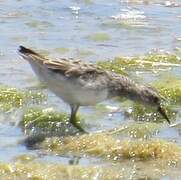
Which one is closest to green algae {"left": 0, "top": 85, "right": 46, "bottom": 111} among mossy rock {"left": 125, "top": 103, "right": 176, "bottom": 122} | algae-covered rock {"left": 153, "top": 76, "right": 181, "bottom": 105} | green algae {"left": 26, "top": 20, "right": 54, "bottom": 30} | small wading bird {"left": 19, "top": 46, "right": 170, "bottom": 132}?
small wading bird {"left": 19, "top": 46, "right": 170, "bottom": 132}

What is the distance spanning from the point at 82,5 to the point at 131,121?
623 cm

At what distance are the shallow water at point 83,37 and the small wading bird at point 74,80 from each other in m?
0.27

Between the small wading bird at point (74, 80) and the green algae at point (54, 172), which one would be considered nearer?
the green algae at point (54, 172)

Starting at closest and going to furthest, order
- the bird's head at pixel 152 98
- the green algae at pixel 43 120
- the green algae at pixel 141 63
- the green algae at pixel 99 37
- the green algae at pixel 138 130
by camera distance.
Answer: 1. the green algae at pixel 138 130
2. the green algae at pixel 43 120
3. the bird's head at pixel 152 98
4. the green algae at pixel 141 63
5. the green algae at pixel 99 37

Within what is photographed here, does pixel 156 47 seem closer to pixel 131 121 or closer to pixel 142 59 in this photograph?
pixel 142 59

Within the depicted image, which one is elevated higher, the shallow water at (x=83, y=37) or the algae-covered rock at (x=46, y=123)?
the algae-covered rock at (x=46, y=123)

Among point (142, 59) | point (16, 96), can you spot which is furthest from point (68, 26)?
point (16, 96)

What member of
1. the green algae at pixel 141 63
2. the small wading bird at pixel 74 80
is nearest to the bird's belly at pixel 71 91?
the small wading bird at pixel 74 80

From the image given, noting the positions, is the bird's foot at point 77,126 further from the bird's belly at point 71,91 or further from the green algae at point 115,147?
the green algae at point 115,147

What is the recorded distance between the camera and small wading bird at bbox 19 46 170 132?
9445 millimetres

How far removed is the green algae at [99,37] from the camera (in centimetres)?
1336

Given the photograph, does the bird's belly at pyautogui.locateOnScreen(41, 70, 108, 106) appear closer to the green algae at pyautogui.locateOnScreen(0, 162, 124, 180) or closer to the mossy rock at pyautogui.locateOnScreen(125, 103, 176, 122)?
the mossy rock at pyautogui.locateOnScreen(125, 103, 176, 122)

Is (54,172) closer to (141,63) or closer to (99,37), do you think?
(141,63)

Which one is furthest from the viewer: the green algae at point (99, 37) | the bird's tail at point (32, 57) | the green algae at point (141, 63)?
the green algae at point (99, 37)
